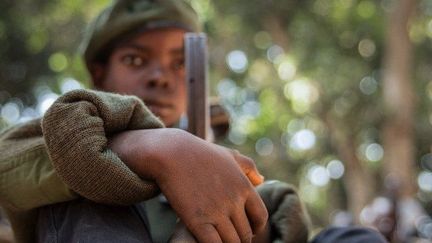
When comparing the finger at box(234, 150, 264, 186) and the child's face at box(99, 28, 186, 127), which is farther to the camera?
the child's face at box(99, 28, 186, 127)

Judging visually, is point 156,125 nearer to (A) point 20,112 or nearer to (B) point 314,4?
(A) point 20,112

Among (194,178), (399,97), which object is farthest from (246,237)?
(399,97)

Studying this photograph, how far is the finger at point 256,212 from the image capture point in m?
0.93

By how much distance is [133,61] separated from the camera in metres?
1.67

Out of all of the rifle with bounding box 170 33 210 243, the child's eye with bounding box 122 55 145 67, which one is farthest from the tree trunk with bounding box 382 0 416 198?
the rifle with bounding box 170 33 210 243

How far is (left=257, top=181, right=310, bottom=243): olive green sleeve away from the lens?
1.10m

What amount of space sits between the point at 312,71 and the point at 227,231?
24.4 ft

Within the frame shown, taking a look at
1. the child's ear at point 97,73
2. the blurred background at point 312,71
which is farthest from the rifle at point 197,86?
the blurred background at point 312,71

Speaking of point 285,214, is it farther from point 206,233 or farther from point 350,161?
point 350,161

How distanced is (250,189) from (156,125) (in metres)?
0.17

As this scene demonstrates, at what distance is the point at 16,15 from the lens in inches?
269

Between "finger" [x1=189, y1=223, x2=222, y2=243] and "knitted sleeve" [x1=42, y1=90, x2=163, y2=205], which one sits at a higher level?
"knitted sleeve" [x1=42, y1=90, x2=163, y2=205]

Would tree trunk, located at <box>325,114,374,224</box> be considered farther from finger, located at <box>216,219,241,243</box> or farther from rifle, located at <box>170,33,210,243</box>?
finger, located at <box>216,219,241,243</box>

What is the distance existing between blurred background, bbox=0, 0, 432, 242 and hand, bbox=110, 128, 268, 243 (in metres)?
5.16
